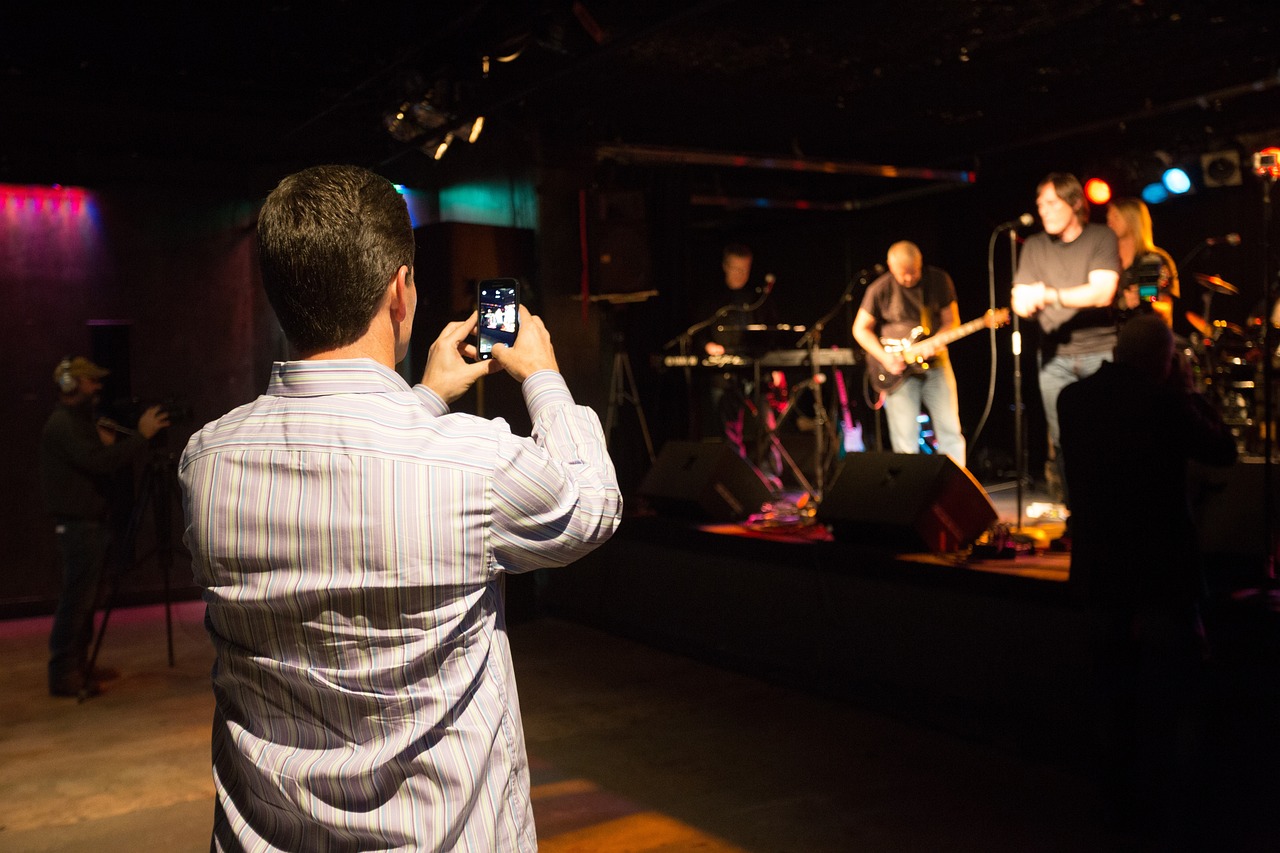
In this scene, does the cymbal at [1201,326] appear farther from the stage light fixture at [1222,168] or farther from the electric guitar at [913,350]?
the electric guitar at [913,350]

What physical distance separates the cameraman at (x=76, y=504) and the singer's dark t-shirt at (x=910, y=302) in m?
4.22

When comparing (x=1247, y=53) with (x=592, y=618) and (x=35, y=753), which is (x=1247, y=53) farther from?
(x=35, y=753)

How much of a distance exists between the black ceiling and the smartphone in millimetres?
3030

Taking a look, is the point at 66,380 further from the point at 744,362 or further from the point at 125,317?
the point at 744,362

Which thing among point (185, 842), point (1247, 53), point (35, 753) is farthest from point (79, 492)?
point (1247, 53)

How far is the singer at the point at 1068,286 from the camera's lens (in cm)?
527

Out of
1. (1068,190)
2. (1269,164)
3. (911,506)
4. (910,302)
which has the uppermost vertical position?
(1068,190)

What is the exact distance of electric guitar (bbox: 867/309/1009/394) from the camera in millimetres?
6230

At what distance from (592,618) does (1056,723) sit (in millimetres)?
3262

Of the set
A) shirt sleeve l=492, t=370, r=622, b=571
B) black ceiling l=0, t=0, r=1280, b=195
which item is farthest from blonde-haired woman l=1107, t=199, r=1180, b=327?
shirt sleeve l=492, t=370, r=622, b=571

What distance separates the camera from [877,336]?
6.83 m

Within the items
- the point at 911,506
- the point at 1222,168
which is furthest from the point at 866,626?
the point at 1222,168

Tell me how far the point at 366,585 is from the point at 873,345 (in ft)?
18.6

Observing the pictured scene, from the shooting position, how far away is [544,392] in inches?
50.7
